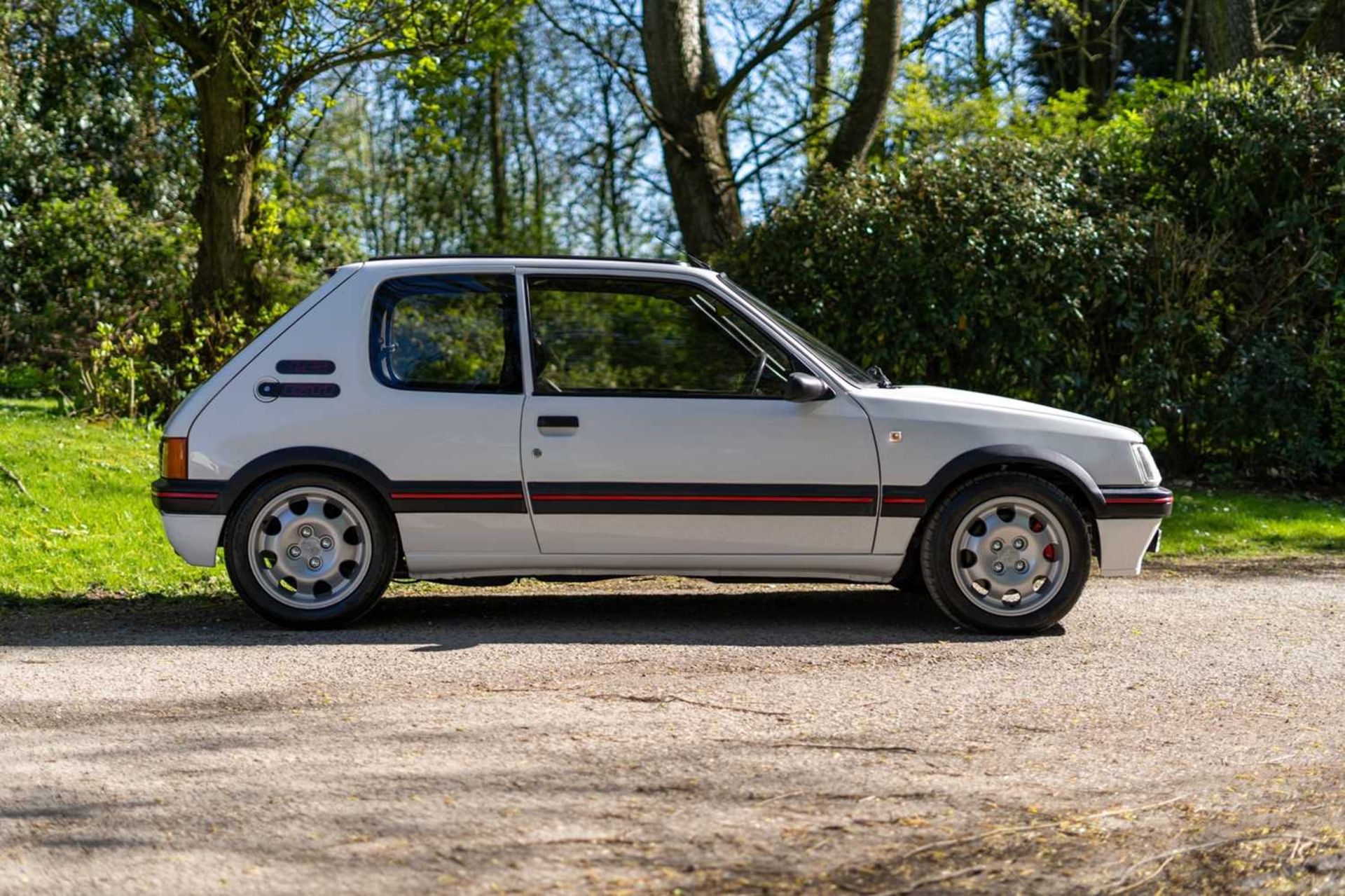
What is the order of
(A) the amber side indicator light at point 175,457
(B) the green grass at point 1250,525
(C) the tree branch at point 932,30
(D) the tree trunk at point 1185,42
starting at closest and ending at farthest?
(A) the amber side indicator light at point 175,457, (B) the green grass at point 1250,525, (C) the tree branch at point 932,30, (D) the tree trunk at point 1185,42

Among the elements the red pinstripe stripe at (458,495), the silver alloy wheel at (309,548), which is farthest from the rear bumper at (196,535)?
the red pinstripe stripe at (458,495)

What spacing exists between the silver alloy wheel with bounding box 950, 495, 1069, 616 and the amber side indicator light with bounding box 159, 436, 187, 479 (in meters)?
3.68

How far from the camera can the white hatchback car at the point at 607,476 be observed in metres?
6.93

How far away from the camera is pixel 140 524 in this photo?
9.60m

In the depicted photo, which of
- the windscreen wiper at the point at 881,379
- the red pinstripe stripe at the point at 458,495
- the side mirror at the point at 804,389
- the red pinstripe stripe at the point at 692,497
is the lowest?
the red pinstripe stripe at the point at 692,497

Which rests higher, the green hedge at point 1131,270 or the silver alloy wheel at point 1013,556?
the green hedge at point 1131,270

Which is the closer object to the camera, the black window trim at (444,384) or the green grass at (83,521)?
the black window trim at (444,384)

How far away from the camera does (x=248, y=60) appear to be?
14.0 m

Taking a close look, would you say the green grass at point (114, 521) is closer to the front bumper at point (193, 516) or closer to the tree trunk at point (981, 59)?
the front bumper at point (193, 516)

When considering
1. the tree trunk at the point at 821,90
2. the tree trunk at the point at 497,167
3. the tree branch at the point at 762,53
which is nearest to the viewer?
the tree branch at the point at 762,53

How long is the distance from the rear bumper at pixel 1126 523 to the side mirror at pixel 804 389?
4.75ft

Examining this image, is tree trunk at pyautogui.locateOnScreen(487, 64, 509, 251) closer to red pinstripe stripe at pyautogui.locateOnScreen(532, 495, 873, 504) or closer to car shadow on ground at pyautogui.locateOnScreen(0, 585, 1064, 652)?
car shadow on ground at pyautogui.locateOnScreen(0, 585, 1064, 652)

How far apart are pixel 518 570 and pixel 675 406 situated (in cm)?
109

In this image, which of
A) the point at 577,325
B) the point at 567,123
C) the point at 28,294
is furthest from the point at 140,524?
the point at 567,123
